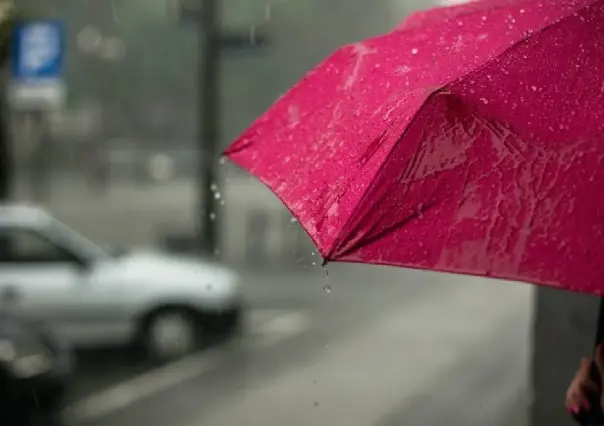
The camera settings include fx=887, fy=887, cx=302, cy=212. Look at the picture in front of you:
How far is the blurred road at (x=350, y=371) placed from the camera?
Result: 5.24 meters

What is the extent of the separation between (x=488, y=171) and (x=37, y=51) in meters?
7.64

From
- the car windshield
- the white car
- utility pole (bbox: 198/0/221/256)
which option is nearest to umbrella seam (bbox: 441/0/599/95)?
the white car

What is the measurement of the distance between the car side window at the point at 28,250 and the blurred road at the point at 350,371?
121cm

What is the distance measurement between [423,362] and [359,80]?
5447mm

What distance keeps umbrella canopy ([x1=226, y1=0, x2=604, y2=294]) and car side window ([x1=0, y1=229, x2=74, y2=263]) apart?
6.05m

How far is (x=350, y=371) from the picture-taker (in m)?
7.02

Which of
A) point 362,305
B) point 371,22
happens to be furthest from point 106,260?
point 371,22

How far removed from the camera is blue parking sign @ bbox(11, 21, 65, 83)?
827 cm

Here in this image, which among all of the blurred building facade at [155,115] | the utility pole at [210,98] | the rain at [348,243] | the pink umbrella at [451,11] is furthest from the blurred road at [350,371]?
the blurred building facade at [155,115]

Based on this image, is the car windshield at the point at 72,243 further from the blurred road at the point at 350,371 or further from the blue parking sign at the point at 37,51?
the blue parking sign at the point at 37,51

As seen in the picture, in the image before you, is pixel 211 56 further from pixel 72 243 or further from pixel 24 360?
pixel 24 360

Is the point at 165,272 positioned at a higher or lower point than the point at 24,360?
lower

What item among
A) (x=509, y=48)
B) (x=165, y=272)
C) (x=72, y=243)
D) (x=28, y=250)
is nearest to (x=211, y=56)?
(x=165, y=272)

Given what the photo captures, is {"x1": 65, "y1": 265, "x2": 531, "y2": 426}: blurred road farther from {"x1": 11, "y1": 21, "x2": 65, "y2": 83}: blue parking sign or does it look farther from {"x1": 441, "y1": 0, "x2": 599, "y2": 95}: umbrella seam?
{"x1": 11, "y1": 21, "x2": 65, "y2": 83}: blue parking sign
